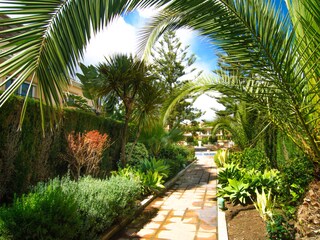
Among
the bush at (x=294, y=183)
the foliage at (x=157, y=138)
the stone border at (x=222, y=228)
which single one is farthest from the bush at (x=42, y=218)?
the foliage at (x=157, y=138)

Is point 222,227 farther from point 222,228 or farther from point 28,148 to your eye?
point 28,148

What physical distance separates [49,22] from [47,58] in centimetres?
29

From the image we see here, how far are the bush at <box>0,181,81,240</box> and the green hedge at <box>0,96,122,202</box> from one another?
3.51ft

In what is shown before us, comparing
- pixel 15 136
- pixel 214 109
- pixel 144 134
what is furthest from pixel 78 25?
pixel 214 109

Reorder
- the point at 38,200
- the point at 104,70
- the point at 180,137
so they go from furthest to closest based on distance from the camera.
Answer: the point at 180,137 < the point at 104,70 < the point at 38,200

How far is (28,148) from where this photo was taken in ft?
16.9

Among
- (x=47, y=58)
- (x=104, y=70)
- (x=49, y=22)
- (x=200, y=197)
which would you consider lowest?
(x=200, y=197)

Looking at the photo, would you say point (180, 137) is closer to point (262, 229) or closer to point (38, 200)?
point (262, 229)

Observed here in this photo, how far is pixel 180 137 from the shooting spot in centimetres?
1321

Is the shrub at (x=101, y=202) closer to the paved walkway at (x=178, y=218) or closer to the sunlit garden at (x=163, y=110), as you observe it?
the sunlit garden at (x=163, y=110)

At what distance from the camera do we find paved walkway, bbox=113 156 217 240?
4246mm

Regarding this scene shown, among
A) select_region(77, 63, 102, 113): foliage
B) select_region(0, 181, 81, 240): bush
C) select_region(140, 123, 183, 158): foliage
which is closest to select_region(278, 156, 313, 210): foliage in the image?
select_region(0, 181, 81, 240): bush

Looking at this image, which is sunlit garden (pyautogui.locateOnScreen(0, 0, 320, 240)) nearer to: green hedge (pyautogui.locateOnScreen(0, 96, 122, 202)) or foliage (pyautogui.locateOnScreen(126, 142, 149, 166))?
green hedge (pyautogui.locateOnScreen(0, 96, 122, 202))

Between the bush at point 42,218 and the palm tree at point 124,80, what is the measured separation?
5297 millimetres
